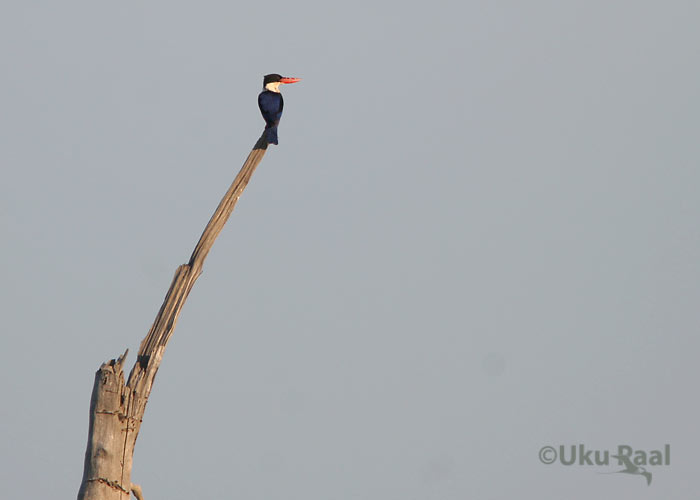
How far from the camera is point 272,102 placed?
522 inches

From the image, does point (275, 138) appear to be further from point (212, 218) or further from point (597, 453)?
point (597, 453)

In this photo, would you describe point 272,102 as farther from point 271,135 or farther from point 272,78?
point 271,135

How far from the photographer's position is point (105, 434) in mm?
7570

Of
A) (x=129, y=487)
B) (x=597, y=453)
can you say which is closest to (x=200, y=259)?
(x=129, y=487)

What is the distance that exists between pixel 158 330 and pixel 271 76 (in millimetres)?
7452

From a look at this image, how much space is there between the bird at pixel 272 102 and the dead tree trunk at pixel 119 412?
266 cm

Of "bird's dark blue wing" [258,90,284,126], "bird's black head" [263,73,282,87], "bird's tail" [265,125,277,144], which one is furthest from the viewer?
"bird's black head" [263,73,282,87]

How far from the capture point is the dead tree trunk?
24.8 feet

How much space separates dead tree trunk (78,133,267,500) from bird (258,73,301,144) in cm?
266

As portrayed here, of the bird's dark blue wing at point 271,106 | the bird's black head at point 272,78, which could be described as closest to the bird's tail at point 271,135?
the bird's dark blue wing at point 271,106

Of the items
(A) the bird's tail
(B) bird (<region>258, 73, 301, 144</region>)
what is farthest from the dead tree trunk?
(B) bird (<region>258, 73, 301, 144</region>)

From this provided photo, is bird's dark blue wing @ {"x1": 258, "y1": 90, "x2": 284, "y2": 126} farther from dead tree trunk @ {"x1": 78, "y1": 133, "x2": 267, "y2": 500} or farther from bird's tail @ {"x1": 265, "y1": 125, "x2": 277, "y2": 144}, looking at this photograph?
dead tree trunk @ {"x1": 78, "y1": 133, "x2": 267, "y2": 500}

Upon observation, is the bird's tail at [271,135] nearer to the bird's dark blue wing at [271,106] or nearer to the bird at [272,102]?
the bird at [272,102]

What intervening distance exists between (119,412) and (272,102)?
6.45m
